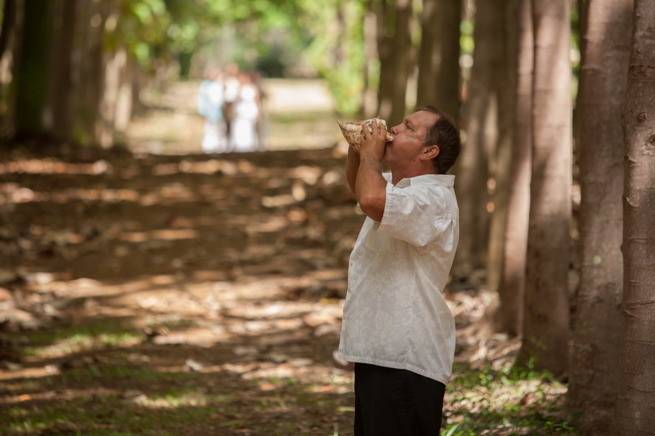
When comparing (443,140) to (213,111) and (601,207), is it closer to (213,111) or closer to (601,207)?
(601,207)

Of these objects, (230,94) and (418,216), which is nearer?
(418,216)

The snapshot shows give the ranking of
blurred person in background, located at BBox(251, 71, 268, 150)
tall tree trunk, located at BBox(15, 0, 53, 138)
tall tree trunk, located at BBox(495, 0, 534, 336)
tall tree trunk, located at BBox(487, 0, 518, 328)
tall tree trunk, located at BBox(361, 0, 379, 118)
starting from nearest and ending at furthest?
1. tall tree trunk, located at BBox(495, 0, 534, 336)
2. tall tree trunk, located at BBox(487, 0, 518, 328)
3. tall tree trunk, located at BBox(15, 0, 53, 138)
4. blurred person in background, located at BBox(251, 71, 268, 150)
5. tall tree trunk, located at BBox(361, 0, 379, 118)

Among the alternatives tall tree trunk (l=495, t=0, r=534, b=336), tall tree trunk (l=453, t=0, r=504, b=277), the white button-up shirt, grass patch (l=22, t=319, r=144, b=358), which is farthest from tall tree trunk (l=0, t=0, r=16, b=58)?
the white button-up shirt

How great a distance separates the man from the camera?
4.41m

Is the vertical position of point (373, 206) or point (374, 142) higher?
point (374, 142)

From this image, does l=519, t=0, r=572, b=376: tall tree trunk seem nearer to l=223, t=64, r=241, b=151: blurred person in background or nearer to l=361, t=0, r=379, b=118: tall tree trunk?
l=223, t=64, r=241, b=151: blurred person in background

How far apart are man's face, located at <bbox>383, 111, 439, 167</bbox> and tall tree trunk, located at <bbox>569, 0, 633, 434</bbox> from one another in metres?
1.63

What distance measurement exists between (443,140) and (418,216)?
1.31 ft

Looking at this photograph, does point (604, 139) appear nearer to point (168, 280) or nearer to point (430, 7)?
point (168, 280)

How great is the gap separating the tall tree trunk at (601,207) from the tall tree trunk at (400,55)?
12941 mm

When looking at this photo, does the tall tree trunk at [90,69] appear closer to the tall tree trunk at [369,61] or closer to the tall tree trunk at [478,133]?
the tall tree trunk at [369,61]

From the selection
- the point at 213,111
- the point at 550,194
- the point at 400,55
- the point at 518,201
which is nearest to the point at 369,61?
the point at 213,111

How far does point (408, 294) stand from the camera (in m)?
4.47

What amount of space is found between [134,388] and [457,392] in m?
2.25
